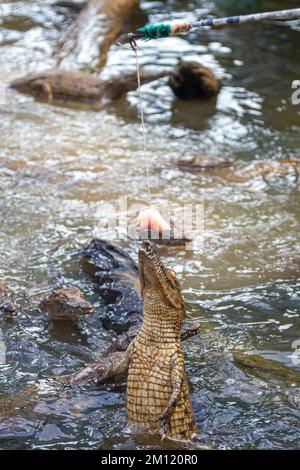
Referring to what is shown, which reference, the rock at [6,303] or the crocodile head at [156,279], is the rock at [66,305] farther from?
the crocodile head at [156,279]

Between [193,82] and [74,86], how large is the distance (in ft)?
5.19

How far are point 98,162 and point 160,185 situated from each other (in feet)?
2.95

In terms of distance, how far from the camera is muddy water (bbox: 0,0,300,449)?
4.64 metres

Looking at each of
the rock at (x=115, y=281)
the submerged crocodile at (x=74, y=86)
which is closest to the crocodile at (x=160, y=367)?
the rock at (x=115, y=281)

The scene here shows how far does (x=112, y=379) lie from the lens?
4.79m

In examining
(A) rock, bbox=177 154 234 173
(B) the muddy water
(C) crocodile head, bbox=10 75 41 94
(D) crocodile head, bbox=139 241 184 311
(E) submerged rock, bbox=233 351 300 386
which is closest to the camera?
(D) crocodile head, bbox=139 241 184 311

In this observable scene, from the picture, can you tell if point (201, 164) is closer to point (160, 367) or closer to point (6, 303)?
point (6, 303)

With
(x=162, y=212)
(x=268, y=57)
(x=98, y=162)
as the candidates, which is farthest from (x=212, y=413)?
(x=268, y=57)

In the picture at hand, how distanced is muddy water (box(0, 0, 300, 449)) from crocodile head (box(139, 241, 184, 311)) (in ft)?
2.31

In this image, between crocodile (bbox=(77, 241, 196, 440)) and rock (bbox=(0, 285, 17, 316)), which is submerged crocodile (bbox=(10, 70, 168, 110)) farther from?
crocodile (bbox=(77, 241, 196, 440))

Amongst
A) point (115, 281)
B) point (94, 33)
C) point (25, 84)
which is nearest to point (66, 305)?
point (115, 281)

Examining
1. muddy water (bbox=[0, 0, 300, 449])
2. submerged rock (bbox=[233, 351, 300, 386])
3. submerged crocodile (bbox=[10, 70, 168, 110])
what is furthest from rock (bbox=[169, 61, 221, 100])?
submerged rock (bbox=[233, 351, 300, 386])

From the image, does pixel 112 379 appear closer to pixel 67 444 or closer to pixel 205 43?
pixel 67 444

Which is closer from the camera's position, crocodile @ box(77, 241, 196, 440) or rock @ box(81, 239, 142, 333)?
crocodile @ box(77, 241, 196, 440)
